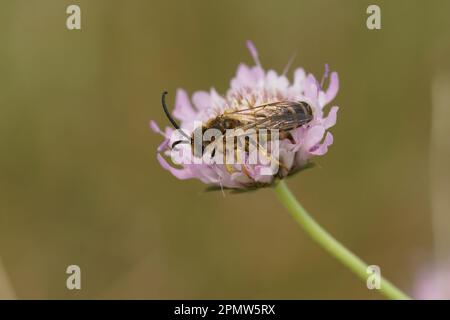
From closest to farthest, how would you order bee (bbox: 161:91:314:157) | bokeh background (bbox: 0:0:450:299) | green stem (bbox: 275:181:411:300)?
green stem (bbox: 275:181:411:300) → bee (bbox: 161:91:314:157) → bokeh background (bbox: 0:0:450:299)

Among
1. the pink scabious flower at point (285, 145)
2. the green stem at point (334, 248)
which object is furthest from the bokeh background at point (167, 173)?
the green stem at point (334, 248)

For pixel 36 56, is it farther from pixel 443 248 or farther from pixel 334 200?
pixel 443 248

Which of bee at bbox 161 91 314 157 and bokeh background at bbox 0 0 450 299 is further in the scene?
bokeh background at bbox 0 0 450 299

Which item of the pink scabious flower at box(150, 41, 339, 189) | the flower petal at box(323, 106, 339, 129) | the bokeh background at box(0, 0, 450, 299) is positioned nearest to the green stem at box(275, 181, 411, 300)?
the pink scabious flower at box(150, 41, 339, 189)

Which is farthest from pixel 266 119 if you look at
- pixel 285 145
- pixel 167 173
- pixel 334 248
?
pixel 167 173

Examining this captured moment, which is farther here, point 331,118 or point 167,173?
point 167,173

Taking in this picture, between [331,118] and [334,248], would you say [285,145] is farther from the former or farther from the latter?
[334,248]

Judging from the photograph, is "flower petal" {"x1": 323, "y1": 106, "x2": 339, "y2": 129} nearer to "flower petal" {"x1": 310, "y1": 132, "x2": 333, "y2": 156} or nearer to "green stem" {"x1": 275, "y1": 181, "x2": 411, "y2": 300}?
"flower petal" {"x1": 310, "y1": 132, "x2": 333, "y2": 156}
